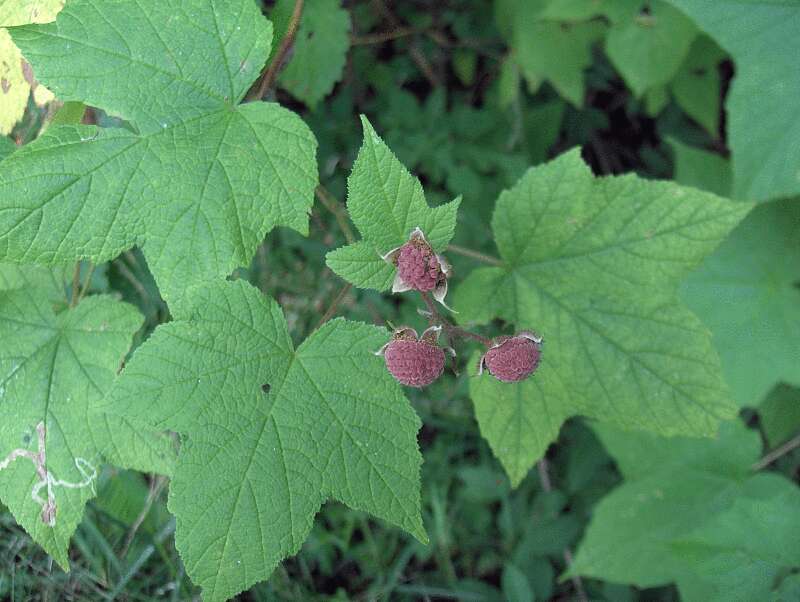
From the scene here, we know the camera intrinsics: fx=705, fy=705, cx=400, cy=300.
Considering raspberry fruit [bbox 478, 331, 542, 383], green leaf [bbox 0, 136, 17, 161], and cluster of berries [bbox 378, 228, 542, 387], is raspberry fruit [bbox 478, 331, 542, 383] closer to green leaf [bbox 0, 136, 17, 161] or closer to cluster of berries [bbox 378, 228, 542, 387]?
cluster of berries [bbox 378, 228, 542, 387]

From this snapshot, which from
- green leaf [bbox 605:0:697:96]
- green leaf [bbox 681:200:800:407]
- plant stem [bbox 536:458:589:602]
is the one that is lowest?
plant stem [bbox 536:458:589:602]

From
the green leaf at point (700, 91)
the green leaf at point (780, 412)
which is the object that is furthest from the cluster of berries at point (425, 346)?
the green leaf at point (700, 91)

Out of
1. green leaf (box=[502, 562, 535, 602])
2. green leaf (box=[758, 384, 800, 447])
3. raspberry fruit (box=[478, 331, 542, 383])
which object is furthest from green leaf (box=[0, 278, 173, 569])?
green leaf (box=[758, 384, 800, 447])

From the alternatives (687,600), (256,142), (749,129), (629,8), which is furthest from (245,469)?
(629,8)

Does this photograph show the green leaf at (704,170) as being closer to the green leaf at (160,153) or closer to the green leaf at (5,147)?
the green leaf at (160,153)

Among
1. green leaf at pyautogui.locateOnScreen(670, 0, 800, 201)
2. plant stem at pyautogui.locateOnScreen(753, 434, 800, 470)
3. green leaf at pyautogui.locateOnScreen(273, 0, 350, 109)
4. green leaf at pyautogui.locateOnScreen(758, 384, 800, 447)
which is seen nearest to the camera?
green leaf at pyautogui.locateOnScreen(670, 0, 800, 201)

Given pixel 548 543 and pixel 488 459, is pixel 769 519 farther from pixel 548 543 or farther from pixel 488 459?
pixel 488 459

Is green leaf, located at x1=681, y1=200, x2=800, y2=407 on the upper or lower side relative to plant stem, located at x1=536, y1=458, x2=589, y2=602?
upper

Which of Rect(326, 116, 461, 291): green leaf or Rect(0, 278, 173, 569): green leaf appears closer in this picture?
Rect(326, 116, 461, 291): green leaf
